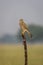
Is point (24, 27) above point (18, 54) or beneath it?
above

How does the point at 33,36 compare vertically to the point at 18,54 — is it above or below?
above

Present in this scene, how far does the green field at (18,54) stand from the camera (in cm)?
137

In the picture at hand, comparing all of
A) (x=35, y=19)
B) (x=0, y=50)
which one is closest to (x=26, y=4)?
(x=35, y=19)

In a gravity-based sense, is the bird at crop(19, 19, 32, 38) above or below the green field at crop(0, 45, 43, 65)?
above

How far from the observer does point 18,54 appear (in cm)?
137

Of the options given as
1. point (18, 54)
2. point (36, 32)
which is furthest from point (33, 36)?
point (18, 54)

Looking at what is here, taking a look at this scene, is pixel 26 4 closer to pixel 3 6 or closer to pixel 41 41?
pixel 3 6

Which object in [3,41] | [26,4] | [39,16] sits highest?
[26,4]

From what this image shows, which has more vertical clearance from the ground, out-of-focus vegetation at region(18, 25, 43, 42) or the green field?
out-of-focus vegetation at region(18, 25, 43, 42)

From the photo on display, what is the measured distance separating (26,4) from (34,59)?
50 centimetres

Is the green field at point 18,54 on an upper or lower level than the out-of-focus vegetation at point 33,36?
lower

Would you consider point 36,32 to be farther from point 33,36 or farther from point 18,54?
point 18,54

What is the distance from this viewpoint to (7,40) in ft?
4.57

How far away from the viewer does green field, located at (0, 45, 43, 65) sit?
4.48ft
